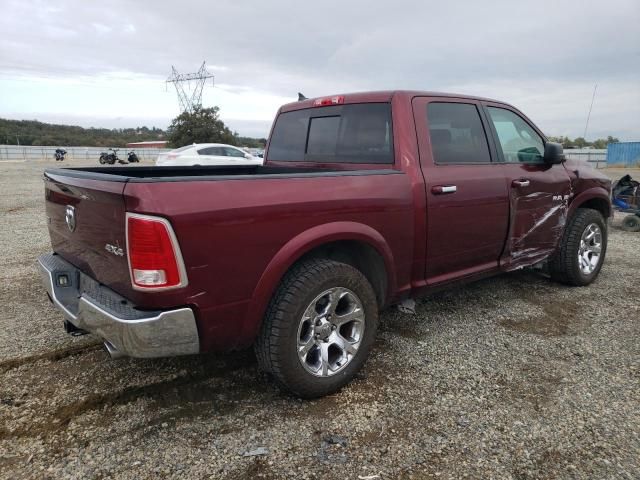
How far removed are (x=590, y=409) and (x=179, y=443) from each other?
230 centimetres

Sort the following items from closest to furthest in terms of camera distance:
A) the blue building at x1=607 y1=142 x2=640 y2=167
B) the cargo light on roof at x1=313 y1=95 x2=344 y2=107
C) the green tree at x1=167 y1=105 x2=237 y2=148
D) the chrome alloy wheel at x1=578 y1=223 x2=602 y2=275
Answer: the cargo light on roof at x1=313 y1=95 x2=344 y2=107 → the chrome alloy wheel at x1=578 y1=223 x2=602 y2=275 → the blue building at x1=607 y1=142 x2=640 y2=167 → the green tree at x1=167 y1=105 x2=237 y2=148

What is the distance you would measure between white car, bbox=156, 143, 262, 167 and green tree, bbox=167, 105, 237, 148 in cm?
3629

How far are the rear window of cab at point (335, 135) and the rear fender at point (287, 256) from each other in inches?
29.9

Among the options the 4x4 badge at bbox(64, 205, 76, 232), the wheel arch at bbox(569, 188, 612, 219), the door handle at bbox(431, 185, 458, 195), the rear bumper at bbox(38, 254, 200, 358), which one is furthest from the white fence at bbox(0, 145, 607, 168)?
the rear bumper at bbox(38, 254, 200, 358)

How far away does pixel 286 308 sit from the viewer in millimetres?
2541

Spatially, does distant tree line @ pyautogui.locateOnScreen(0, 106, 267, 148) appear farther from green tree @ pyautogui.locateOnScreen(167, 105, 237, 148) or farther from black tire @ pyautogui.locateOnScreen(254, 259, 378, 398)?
black tire @ pyautogui.locateOnScreen(254, 259, 378, 398)

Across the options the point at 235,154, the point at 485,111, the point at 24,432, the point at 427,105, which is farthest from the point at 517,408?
the point at 235,154

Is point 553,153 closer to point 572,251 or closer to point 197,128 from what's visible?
point 572,251

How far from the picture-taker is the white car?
15258 mm

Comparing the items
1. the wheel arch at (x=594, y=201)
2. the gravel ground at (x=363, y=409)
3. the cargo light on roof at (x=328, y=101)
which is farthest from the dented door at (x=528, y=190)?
the cargo light on roof at (x=328, y=101)

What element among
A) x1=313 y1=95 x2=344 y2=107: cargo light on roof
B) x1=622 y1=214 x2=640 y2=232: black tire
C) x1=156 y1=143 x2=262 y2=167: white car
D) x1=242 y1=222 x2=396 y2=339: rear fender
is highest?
x1=313 y1=95 x2=344 y2=107: cargo light on roof

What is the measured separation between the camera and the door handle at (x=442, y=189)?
127 inches

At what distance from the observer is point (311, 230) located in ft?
8.57

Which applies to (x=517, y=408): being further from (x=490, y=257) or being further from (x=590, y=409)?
(x=490, y=257)
